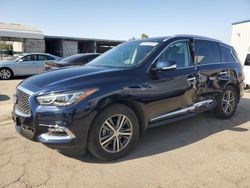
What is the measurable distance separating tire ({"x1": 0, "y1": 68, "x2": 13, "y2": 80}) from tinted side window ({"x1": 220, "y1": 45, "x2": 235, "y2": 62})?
11.5m

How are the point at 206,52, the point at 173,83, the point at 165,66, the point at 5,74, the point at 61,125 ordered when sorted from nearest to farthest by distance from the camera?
the point at 61,125, the point at 165,66, the point at 173,83, the point at 206,52, the point at 5,74

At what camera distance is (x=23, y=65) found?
45.5 feet

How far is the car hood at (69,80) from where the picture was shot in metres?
3.21

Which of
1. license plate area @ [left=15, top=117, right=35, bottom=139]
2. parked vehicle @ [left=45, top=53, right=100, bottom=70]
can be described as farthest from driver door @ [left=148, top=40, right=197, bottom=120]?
parked vehicle @ [left=45, top=53, right=100, bottom=70]

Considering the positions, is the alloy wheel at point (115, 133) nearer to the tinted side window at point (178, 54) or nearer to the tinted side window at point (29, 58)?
the tinted side window at point (178, 54)

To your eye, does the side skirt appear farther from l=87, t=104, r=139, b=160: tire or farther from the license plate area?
the license plate area

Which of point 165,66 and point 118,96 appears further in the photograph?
point 165,66

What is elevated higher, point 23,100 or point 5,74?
point 23,100

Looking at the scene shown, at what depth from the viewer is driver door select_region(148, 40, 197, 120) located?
3.88m

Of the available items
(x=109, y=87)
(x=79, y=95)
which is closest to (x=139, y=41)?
(x=109, y=87)

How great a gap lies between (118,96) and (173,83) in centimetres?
116

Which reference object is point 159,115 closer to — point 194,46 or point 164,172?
point 164,172

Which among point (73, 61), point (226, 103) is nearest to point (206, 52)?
point (226, 103)

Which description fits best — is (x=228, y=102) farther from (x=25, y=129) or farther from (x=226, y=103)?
(x=25, y=129)
